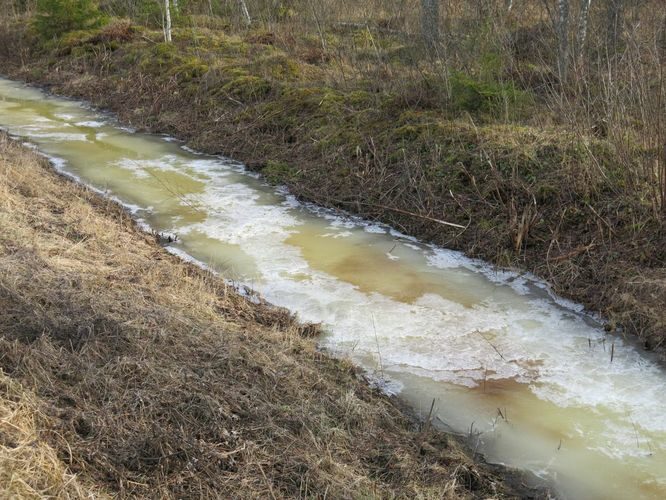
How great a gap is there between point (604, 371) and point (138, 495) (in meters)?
4.03

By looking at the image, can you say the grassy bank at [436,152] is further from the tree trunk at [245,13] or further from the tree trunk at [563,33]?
the tree trunk at [245,13]

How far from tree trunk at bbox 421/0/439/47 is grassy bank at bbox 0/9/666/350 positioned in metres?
0.37

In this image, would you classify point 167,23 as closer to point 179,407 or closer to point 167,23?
point 167,23

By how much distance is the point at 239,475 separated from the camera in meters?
3.76

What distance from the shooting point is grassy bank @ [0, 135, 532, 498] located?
12.0 ft

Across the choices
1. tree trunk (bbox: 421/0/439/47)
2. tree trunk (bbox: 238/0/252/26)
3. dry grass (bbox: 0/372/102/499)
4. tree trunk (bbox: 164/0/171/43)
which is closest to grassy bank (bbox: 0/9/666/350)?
tree trunk (bbox: 421/0/439/47)

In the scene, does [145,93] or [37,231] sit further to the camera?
[145,93]

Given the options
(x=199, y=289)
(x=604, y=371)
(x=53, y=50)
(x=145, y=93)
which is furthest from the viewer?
(x=53, y=50)

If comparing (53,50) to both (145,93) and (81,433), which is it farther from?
(81,433)

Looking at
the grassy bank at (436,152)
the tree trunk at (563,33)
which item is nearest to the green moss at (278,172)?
the grassy bank at (436,152)

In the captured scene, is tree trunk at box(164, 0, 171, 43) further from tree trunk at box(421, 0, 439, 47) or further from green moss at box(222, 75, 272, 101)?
tree trunk at box(421, 0, 439, 47)

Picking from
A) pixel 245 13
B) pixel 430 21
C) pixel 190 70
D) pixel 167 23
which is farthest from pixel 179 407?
pixel 245 13

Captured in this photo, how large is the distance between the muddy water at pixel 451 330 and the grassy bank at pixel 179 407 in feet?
1.48

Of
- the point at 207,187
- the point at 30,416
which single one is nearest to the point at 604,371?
the point at 30,416
